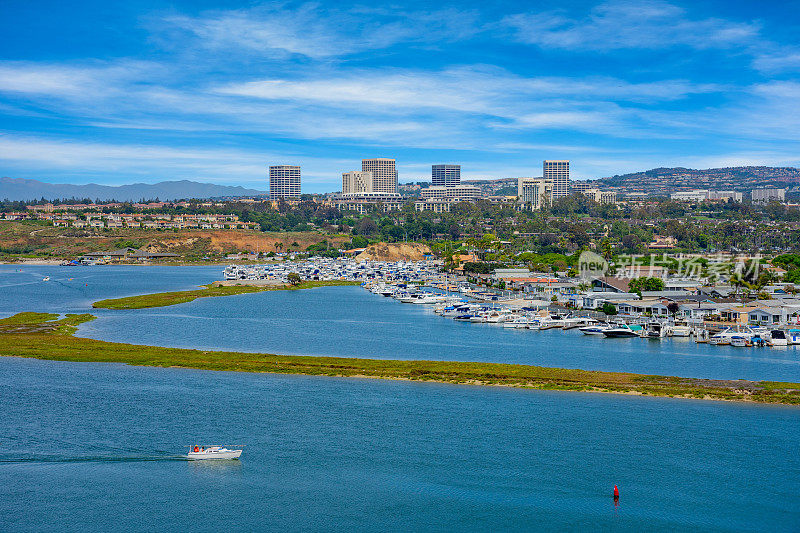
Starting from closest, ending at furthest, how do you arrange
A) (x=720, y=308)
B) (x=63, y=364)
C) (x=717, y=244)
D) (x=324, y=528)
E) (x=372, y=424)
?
1. (x=324, y=528)
2. (x=372, y=424)
3. (x=63, y=364)
4. (x=720, y=308)
5. (x=717, y=244)

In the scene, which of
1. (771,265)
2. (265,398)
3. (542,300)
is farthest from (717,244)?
(265,398)

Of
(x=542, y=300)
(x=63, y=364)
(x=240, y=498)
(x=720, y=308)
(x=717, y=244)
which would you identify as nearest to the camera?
(x=240, y=498)

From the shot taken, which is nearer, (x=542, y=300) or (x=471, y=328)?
(x=471, y=328)

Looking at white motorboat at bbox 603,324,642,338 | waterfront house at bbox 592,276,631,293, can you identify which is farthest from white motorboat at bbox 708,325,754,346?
waterfront house at bbox 592,276,631,293

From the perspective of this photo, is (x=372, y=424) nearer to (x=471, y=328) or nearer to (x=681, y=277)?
(x=471, y=328)

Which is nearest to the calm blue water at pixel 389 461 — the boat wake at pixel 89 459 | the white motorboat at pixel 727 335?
the boat wake at pixel 89 459

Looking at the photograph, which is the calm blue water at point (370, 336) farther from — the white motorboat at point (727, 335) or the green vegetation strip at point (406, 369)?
the green vegetation strip at point (406, 369)

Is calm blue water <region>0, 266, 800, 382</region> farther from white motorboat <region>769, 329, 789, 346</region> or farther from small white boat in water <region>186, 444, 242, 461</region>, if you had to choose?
small white boat in water <region>186, 444, 242, 461</region>
